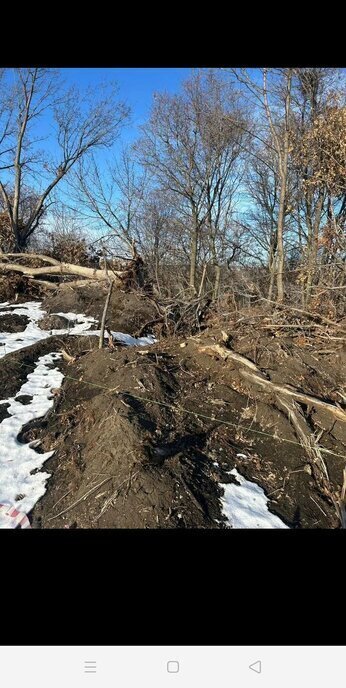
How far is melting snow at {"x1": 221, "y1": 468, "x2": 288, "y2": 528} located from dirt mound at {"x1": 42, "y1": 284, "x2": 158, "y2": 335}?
443 cm

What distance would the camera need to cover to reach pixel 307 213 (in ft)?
48.2

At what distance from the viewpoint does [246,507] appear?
3.02 meters

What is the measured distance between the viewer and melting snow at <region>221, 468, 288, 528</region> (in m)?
2.86

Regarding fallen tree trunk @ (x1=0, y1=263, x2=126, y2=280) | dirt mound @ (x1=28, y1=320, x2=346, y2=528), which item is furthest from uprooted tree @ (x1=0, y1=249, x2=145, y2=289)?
dirt mound @ (x1=28, y1=320, x2=346, y2=528)

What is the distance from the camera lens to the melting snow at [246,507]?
9.39 feet

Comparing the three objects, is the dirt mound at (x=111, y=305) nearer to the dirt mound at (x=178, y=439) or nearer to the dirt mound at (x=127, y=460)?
the dirt mound at (x=178, y=439)

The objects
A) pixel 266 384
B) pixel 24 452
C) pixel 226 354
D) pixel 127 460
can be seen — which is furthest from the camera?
pixel 226 354

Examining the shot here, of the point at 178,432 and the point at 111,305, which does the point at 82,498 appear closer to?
→ the point at 178,432

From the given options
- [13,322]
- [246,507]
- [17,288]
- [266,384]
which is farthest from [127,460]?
[17,288]

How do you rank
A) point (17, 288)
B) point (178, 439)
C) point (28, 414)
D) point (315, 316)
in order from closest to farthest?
point (178, 439), point (28, 414), point (315, 316), point (17, 288)

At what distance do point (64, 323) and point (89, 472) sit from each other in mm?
4811

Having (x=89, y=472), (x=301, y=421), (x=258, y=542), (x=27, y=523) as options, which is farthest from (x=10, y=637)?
(x=301, y=421)

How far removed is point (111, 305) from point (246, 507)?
6238 mm

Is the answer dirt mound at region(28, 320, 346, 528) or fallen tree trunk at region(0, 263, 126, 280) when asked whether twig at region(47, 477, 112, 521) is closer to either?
dirt mound at region(28, 320, 346, 528)
